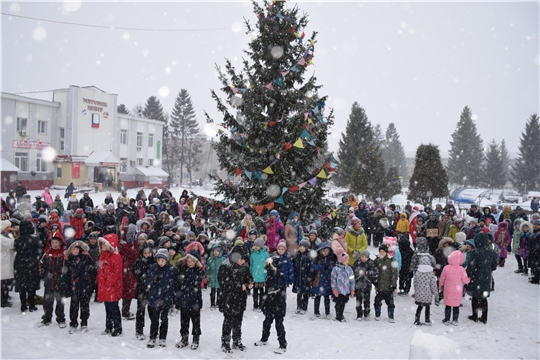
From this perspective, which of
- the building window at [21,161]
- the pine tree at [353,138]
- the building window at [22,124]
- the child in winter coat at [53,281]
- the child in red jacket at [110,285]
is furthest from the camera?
the pine tree at [353,138]

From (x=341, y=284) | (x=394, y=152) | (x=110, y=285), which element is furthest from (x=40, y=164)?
(x=394, y=152)

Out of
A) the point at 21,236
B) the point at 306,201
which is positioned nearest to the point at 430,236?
the point at 306,201

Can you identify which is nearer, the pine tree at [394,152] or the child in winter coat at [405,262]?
the child in winter coat at [405,262]

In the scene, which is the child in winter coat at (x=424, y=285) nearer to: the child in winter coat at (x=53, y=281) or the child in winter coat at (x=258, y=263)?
the child in winter coat at (x=258, y=263)

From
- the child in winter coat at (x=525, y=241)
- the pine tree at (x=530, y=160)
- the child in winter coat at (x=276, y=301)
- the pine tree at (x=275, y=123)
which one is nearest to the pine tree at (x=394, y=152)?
the pine tree at (x=530, y=160)

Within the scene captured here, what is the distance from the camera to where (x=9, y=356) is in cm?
591

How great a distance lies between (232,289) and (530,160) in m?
69.6

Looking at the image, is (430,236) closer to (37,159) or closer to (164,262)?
(164,262)

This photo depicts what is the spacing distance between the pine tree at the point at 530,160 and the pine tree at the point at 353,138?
32271 millimetres

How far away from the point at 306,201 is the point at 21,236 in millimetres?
7692

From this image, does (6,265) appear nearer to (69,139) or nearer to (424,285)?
(424,285)

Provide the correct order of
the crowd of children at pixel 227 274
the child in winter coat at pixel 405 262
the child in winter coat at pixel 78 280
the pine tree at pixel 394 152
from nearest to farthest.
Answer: the crowd of children at pixel 227 274 < the child in winter coat at pixel 78 280 < the child in winter coat at pixel 405 262 < the pine tree at pixel 394 152

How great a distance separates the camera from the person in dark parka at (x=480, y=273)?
27.5 ft

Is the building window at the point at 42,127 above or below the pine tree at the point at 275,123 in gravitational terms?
Answer: above
